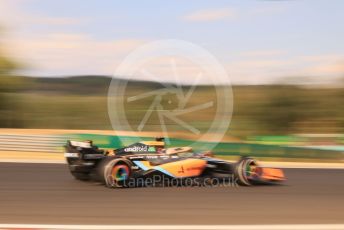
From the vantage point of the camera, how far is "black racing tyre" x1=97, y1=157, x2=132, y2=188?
791 cm

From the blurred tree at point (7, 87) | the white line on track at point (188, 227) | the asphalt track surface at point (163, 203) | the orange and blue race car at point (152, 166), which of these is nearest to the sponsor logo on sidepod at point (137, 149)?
the orange and blue race car at point (152, 166)

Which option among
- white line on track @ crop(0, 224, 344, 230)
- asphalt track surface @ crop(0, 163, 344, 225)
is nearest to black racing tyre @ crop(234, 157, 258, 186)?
asphalt track surface @ crop(0, 163, 344, 225)

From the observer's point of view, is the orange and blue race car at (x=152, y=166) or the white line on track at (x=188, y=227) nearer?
the white line on track at (x=188, y=227)

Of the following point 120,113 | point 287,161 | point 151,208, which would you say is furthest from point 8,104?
point 151,208

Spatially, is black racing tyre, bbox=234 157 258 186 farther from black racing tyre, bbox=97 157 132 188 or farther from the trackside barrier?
the trackside barrier

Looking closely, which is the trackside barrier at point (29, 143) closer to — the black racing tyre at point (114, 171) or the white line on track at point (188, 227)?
the black racing tyre at point (114, 171)

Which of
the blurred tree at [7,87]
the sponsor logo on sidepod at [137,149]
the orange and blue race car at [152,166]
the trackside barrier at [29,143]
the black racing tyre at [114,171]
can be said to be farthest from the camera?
the blurred tree at [7,87]

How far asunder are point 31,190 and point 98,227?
288 cm

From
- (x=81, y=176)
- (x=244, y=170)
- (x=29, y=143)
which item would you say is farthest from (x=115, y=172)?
(x=29, y=143)

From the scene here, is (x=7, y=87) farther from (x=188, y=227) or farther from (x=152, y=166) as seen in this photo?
(x=188, y=227)

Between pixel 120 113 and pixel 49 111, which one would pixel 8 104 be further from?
pixel 120 113

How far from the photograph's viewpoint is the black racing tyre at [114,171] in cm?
791

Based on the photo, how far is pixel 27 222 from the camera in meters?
5.34

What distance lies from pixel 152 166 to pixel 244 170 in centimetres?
163
